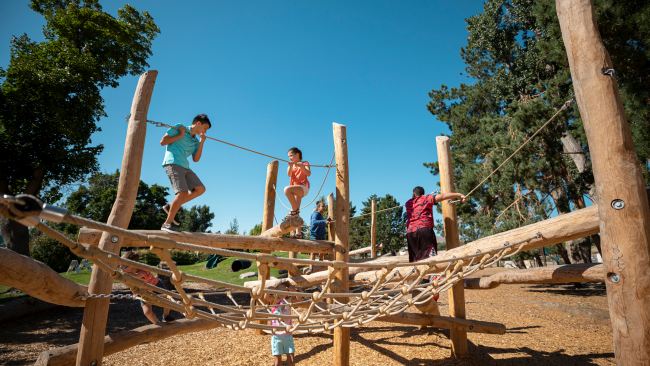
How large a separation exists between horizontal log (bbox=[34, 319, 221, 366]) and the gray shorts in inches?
53.0

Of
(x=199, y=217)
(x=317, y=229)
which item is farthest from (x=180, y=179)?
(x=199, y=217)

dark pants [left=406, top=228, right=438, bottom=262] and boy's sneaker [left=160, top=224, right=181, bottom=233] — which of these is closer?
boy's sneaker [left=160, top=224, right=181, bottom=233]

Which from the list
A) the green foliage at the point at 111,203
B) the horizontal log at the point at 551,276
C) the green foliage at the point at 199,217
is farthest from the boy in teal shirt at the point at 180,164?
the green foliage at the point at 199,217

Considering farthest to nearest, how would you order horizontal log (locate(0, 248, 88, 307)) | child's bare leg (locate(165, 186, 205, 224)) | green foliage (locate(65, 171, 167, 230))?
green foliage (locate(65, 171, 167, 230)), child's bare leg (locate(165, 186, 205, 224)), horizontal log (locate(0, 248, 88, 307))

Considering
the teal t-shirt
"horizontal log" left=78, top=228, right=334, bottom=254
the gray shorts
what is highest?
the teal t-shirt

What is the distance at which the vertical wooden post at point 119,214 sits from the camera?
2600mm

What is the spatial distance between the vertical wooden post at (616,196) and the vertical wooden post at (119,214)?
144 inches

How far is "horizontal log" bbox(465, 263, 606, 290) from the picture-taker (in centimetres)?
321

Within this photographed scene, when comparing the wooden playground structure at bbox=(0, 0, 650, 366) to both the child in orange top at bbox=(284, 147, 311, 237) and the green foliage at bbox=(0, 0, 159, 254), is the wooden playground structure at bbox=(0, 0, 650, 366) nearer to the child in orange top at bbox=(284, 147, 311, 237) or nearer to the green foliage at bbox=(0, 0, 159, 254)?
the child in orange top at bbox=(284, 147, 311, 237)

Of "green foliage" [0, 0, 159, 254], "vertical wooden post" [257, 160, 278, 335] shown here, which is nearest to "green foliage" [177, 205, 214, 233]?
"green foliage" [0, 0, 159, 254]

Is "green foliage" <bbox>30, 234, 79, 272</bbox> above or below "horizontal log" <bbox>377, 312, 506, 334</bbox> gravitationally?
above

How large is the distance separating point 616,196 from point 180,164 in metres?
3.85

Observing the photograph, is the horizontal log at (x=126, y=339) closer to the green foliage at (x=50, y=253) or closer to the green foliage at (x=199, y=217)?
the green foliage at (x=50, y=253)

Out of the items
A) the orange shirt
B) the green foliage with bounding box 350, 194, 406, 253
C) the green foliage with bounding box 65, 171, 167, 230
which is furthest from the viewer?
the green foliage with bounding box 350, 194, 406, 253
